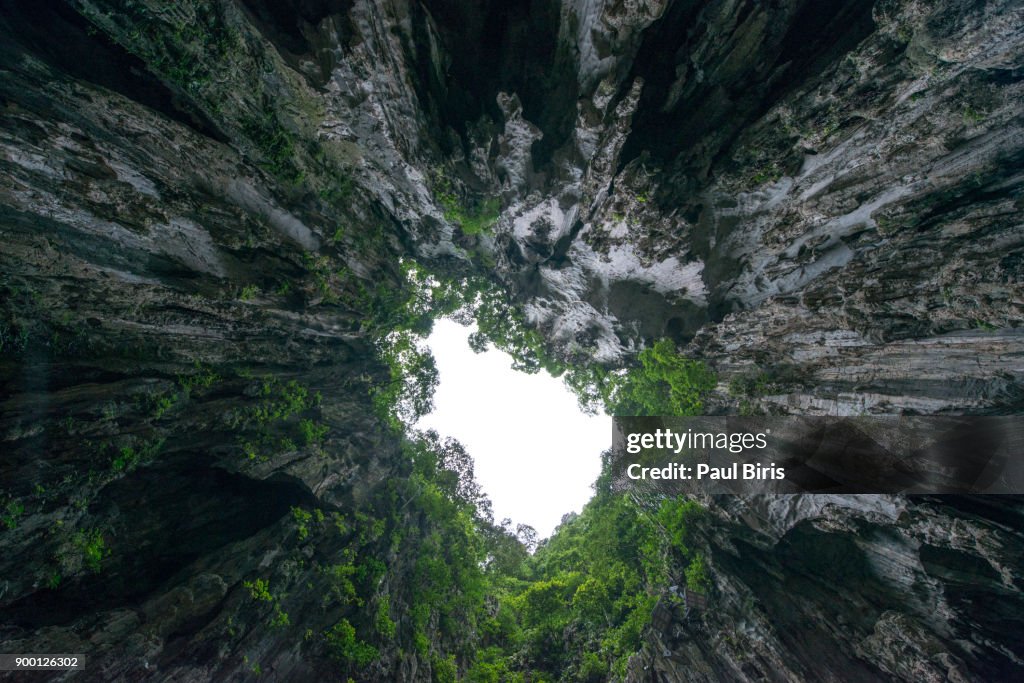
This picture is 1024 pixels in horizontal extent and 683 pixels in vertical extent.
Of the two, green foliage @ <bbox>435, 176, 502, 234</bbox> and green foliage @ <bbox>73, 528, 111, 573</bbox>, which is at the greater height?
green foliage @ <bbox>435, 176, 502, 234</bbox>

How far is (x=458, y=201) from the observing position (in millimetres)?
14234

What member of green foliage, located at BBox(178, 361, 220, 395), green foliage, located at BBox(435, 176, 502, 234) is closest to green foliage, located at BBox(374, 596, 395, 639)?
green foliage, located at BBox(178, 361, 220, 395)

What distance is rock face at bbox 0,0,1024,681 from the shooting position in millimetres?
7121

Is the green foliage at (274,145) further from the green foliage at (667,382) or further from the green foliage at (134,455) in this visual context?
the green foliage at (667,382)

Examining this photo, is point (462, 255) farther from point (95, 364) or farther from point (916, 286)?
point (916, 286)

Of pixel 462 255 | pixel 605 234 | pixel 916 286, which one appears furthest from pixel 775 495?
pixel 462 255

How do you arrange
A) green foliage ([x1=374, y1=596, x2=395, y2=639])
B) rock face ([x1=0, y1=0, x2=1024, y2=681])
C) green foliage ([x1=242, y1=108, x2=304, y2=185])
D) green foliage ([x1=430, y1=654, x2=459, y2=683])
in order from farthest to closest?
green foliage ([x1=430, y1=654, x2=459, y2=683]) < green foliage ([x1=374, y1=596, x2=395, y2=639]) < green foliage ([x1=242, y1=108, x2=304, y2=185]) < rock face ([x1=0, y1=0, x2=1024, y2=681])

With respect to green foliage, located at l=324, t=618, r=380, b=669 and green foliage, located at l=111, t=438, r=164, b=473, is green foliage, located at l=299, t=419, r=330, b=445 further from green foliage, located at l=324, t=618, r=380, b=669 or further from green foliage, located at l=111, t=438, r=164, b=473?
green foliage, located at l=324, t=618, r=380, b=669

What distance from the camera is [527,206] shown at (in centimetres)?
1412

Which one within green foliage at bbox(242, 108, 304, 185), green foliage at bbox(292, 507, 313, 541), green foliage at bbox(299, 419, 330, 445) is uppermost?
green foliage at bbox(242, 108, 304, 185)

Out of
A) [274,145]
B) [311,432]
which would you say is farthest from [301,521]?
[274,145]

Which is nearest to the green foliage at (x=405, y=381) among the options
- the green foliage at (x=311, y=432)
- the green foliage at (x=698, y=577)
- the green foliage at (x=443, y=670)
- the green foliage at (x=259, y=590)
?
the green foliage at (x=311, y=432)

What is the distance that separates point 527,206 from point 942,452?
13.2m

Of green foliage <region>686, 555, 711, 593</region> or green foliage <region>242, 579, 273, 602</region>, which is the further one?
green foliage <region>686, 555, 711, 593</region>
